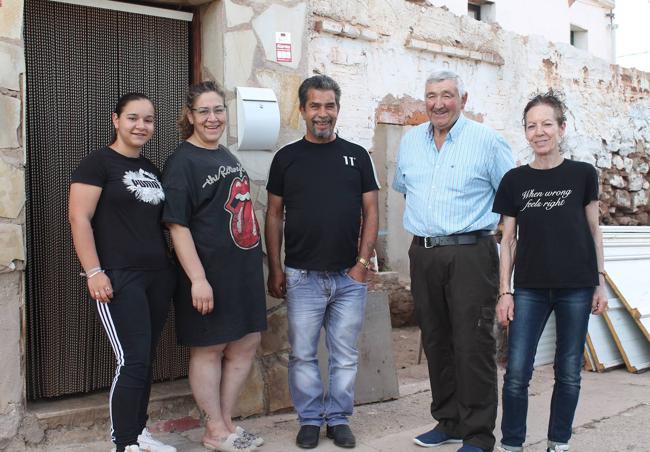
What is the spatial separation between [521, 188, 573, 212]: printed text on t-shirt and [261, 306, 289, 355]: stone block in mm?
1662

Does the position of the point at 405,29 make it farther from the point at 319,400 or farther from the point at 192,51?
the point at 319,400

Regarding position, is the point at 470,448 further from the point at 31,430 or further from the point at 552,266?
the point at 31,430

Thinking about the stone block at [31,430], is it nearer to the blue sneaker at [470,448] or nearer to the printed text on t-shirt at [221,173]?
the printed text on t-shirt at [221,173]

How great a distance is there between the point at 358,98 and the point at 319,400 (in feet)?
9.84

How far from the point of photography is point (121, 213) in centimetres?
315

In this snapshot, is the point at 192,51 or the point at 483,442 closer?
the point at 483,442

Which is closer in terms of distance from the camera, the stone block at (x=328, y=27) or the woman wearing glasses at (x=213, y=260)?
the woman wearing glasses at (x=213, y=260)

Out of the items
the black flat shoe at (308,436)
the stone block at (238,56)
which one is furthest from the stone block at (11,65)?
the black flat shoe at (308,436)

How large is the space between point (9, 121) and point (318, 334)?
186 centimetres

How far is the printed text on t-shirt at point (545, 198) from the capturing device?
3256 millimetres

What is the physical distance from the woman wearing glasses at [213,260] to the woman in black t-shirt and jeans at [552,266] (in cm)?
125

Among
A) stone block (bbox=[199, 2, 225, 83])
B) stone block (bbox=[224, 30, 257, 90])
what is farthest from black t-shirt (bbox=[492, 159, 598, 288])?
stone block (bbox=[199, 2, 225, 83])

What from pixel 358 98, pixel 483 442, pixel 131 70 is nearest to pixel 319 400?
pixel 483 442

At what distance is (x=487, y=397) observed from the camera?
3.52 meters
